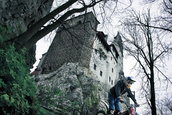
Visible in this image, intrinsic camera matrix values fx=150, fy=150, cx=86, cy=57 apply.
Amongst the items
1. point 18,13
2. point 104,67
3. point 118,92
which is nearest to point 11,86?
point 18,13

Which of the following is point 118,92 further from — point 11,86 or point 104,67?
point 104,67

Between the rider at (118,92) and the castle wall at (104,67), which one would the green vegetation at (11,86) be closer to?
the rider at (118,92)

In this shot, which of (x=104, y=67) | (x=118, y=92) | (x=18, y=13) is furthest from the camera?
(x=104, y=67)

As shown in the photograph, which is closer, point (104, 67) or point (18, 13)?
point (18, 13)

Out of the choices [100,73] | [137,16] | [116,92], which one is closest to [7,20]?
[116,92]

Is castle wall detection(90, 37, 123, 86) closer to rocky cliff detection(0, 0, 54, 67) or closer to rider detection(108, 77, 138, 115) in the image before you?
rider detection(108, 77, 138, 115)

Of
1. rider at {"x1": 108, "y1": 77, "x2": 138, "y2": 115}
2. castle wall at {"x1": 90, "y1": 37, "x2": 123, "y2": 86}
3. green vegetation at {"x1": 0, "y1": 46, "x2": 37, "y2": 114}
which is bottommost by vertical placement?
green vegetation at {"x1": 0, "y1": 46, "x2": 37, "y2": 114}

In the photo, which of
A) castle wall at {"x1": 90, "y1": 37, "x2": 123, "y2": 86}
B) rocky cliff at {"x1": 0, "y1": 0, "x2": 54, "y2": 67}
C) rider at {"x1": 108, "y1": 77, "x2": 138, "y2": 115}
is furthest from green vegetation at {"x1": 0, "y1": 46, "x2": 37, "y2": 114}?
castle wall at {"x1": 90, "y1": 37, "x2": 123, "y2": 86}

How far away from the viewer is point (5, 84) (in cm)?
308

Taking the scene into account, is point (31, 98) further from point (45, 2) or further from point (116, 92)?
point (45, 2)

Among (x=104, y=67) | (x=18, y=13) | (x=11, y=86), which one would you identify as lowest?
(x=11, y=86)

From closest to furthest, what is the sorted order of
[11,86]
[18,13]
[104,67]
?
[11,86] < [18,13] < [104,67]

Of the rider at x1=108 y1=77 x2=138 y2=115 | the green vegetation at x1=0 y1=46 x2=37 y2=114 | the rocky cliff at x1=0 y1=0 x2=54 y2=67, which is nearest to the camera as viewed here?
the green vegetation at x1=0 y1=46 x2=37 y2=114

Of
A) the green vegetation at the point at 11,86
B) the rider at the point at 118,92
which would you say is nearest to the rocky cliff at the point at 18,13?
the green vegetation at the point at 11,86
